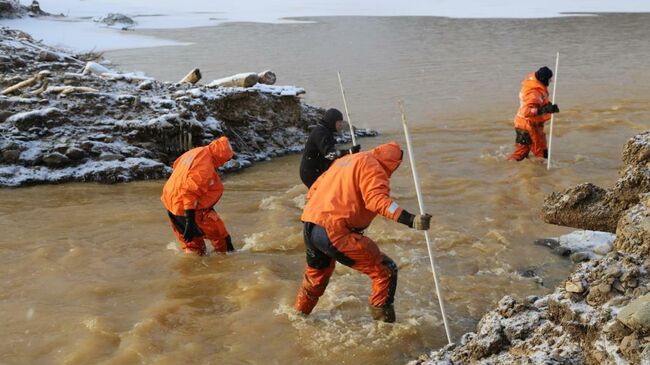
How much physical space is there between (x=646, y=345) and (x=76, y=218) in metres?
7.50

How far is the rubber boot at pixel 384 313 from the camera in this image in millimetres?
5684

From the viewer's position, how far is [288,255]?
25.0ft

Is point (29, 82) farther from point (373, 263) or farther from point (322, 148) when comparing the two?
point (373, 263)

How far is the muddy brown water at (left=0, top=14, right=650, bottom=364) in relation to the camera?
5.54 metres

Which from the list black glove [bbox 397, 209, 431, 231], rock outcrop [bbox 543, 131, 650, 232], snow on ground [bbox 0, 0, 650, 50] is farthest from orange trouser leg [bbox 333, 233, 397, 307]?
snow on ground [bbox 0, 0, 650, 50]

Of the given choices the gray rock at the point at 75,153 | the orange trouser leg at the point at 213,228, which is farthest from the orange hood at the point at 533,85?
the gray rock at the point at 75,153

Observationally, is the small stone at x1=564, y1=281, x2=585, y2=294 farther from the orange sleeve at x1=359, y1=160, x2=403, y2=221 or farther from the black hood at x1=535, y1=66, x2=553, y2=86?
the black hood at x1=535, y1=66, x2=553, y2=86

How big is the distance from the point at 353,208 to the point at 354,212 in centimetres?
4

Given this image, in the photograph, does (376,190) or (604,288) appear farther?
(376,190)

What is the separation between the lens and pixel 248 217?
899 centimetres

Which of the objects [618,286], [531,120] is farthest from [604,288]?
[531,120]

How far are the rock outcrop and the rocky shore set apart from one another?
1.33 meters

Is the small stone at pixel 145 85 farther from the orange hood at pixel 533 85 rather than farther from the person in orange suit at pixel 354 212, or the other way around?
the person in orange suit at pixel 354 212

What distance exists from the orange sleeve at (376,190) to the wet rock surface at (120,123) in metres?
6.16
